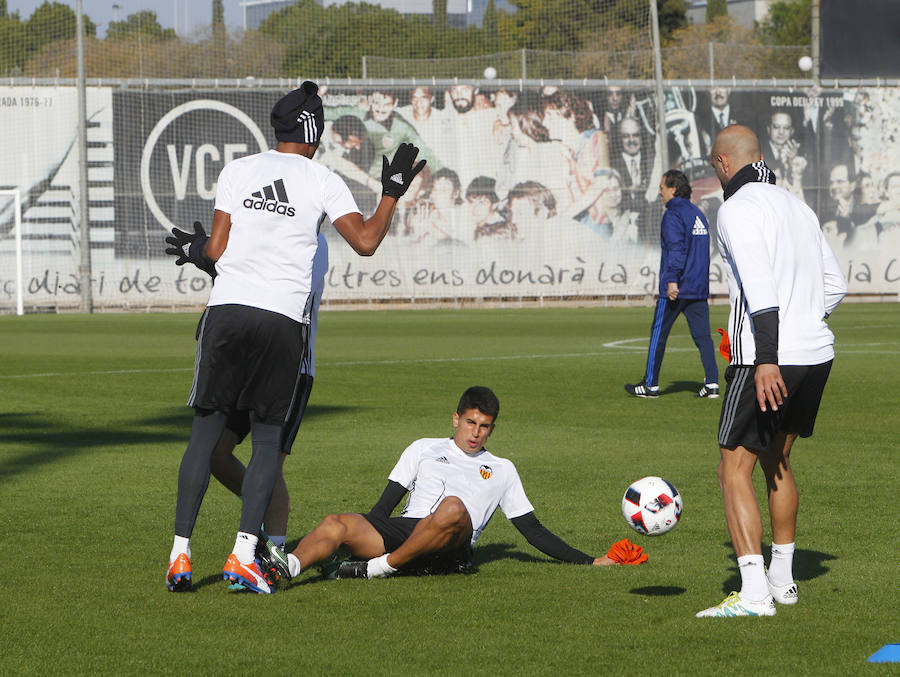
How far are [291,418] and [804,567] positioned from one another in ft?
7.85

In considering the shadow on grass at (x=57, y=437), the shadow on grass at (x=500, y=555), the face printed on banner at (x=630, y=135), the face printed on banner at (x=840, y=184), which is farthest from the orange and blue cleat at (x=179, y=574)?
the face printed on banner at (x=840, y=184)

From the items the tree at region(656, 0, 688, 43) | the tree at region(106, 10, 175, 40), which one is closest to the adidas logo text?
the tree at region(106, 10, 175, 40)

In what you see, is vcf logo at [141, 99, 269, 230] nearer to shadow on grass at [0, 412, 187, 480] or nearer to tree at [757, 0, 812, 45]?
shadow on grass at [0, 412, 187, 480]

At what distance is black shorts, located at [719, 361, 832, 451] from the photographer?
5.04 m

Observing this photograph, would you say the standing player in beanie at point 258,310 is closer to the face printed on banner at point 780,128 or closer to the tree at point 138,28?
the face printed on banner at point 780,128

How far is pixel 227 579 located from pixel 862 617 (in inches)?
101

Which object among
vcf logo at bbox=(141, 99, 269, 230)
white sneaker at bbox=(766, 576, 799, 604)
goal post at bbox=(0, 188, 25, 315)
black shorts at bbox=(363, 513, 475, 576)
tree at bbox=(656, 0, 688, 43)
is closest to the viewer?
white sneaker at bbox=(766, 576, 799, 604)

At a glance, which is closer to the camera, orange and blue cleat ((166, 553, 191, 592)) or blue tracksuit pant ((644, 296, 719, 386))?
orange and blue cleat ((166, 553, 191, 592))

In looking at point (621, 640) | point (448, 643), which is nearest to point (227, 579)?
point (448, 643)

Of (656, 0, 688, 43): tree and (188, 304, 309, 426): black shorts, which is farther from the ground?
(656, 0, 688, 43): tree

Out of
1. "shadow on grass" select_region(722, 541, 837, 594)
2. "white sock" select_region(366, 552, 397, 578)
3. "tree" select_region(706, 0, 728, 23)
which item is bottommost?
"shadow on grass" select_region(722, 541, 837, 594)

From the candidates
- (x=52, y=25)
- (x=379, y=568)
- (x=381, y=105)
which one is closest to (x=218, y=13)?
(x=52, y=25)

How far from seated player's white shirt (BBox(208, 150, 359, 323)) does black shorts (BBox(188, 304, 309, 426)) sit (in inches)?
2.4

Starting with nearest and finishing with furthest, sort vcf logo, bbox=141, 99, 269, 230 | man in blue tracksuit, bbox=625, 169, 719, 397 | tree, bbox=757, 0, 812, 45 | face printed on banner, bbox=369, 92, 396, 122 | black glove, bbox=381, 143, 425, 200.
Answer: black glove, bbox=381, 143, 425, 200, man in blue tracksuit, bbox=625, 169, 719, 397, vcf logo, bbox=141, 99, 269, 230, face printed on banner, bbox=369, 92, 396, 122, tree, bbox=757, 0, 812, 45
